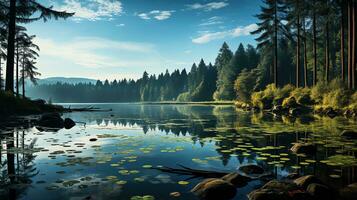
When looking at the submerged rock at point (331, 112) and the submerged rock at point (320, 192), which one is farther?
the submerged rock at point (331, 112)

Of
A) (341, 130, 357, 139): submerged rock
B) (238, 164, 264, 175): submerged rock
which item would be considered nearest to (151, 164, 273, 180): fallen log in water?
(238, 164, 264, 175): submerged rock

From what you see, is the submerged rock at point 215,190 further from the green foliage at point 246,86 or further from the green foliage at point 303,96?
the green foliage at point 246,86

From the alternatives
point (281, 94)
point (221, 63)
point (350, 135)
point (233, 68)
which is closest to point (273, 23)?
point (281, 94)

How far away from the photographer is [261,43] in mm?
37031

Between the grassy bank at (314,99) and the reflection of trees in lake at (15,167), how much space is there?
2244 centimetres

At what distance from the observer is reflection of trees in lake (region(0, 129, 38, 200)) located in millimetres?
5577

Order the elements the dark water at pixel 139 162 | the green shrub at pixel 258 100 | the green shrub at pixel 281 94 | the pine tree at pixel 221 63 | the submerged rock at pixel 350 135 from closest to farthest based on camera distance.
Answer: the dark water at pixel 139 162 → the submerged rock at pixel 350 135 → the green shrub at pixel 281 94 → the green shrub at pixel 258 100 → the pine tree at pixel 221 63

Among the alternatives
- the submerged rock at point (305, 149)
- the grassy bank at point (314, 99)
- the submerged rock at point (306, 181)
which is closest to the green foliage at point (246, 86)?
the grassy bank at point (314, 99)

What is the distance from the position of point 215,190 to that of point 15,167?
17.2 ft

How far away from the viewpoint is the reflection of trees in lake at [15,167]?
5.58 meters

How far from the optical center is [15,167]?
7266 mm

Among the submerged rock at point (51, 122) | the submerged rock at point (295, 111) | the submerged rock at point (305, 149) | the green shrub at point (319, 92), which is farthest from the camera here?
the green shrub at point (319, 92)

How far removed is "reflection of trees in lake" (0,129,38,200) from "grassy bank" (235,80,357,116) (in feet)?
73.6

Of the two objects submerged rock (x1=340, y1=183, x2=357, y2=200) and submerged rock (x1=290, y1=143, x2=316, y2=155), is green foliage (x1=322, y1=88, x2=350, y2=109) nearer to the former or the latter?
submerged rock (x1=290, y1=143, x2=316, y2=155)
